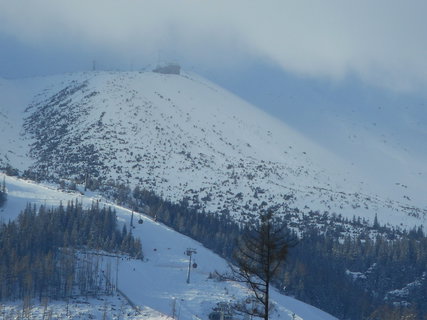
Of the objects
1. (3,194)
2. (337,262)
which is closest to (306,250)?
(337,262)

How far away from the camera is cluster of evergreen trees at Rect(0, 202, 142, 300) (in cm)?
9962

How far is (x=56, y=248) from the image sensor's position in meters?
115

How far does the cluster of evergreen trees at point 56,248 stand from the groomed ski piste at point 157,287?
3819 millimetres

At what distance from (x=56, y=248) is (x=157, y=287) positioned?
22.0 m

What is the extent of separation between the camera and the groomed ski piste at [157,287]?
93.4 m

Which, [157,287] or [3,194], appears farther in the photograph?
[3,194]

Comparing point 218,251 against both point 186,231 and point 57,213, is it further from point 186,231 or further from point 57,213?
point 57,213

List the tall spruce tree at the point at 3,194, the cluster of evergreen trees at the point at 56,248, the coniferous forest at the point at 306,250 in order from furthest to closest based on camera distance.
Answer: the tall spruce tree at the point at 3,194 → the coniferous forest at the point at 306,250 → the cluster of evergreen trees at the point at 56,248

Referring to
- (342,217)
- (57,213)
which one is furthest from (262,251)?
(342,217)

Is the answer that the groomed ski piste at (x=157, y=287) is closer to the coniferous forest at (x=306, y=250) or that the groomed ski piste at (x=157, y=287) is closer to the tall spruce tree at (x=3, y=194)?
the tall spruce tree at (x=3, y=194)

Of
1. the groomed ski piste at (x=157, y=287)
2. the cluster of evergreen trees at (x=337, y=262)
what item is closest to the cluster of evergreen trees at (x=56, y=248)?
the groomed ski piste at (x=157, y=287)

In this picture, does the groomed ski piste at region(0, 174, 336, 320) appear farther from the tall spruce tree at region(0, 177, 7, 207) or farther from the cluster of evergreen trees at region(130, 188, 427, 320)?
the cluster of evergreen trees at region(130, 188, 427, 320)

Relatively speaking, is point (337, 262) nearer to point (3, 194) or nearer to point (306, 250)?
point (306, 250)

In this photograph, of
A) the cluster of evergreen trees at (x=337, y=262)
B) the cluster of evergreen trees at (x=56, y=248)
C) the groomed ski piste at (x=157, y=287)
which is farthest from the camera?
the cluster of evergreen trees at (x=337, y=262)
